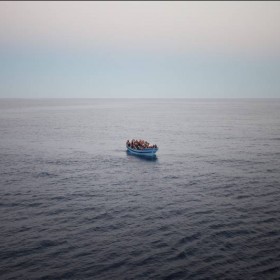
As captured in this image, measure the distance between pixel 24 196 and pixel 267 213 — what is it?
98.8 feet

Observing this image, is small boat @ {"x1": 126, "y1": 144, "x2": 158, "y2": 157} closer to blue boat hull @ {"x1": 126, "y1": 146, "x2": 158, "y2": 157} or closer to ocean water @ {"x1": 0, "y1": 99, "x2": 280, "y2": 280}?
blue boat hull @ {"x1": 126, "y1": 146, "x2": 158, "y2": 157}

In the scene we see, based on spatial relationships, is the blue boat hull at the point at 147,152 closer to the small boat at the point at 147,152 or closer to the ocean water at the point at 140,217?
the small boat at the point at 147,152

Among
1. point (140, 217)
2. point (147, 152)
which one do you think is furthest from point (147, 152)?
point (140, 217)

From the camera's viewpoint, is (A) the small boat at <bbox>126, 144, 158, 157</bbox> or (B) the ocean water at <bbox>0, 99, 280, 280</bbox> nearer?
(B) the ocean water at <bbox>0, 99, 280, 280</bbox>

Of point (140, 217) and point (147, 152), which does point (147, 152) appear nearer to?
point (147, 152)

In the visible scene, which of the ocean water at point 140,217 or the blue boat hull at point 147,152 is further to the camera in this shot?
the blue boat hull at point 147,152

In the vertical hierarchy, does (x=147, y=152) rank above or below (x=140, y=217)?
above

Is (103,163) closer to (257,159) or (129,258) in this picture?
(257,159)

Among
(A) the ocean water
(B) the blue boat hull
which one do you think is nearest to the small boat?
(B) the blue boat hull

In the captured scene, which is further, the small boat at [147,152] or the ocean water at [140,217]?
the small boat at [147,152]

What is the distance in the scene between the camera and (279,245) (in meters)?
28.1

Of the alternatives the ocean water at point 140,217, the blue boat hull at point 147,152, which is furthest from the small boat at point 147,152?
the ocean water at point 140,217

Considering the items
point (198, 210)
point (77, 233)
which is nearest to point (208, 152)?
point (198, 210)

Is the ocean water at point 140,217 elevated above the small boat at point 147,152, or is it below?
below
